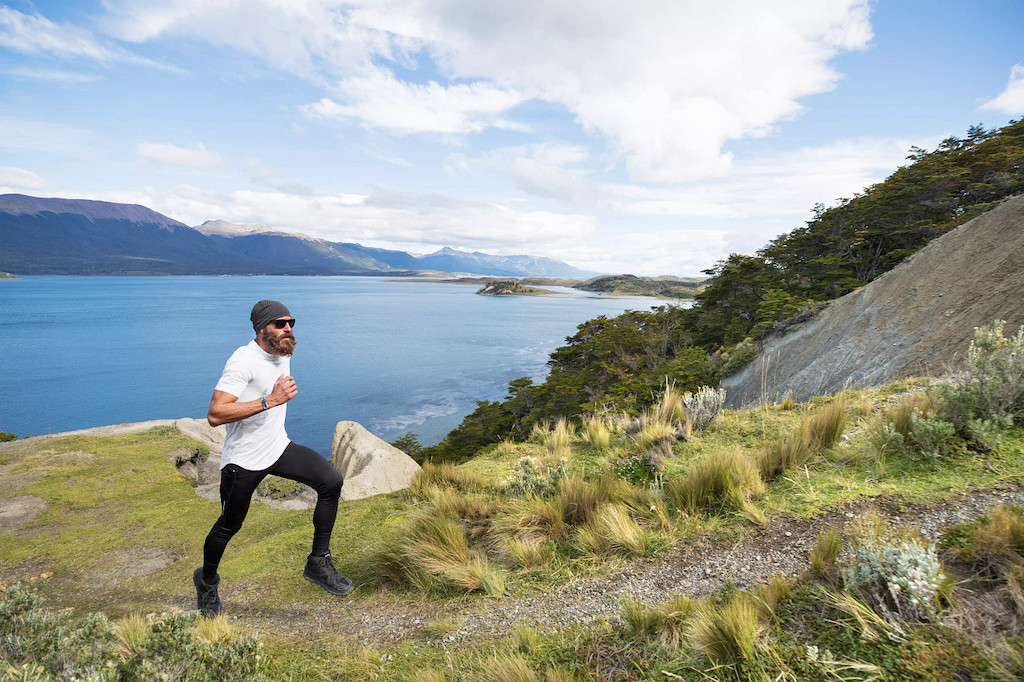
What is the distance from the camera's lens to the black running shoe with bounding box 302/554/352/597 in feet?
10.8

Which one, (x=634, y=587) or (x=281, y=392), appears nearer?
(x=634, y=587)

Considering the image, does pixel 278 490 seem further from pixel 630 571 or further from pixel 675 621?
pixel 675 621

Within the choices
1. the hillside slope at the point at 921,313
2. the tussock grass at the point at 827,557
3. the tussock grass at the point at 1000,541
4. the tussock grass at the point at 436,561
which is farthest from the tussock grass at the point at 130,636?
the hillside slope at the point at 921,313

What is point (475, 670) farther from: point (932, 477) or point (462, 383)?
point (462, 383)

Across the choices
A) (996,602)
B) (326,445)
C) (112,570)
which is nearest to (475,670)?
(996,602)

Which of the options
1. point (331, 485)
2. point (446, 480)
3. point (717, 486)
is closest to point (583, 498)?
point (717, 486)

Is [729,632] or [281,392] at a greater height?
[281,392]

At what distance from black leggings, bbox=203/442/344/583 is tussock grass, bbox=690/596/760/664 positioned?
2.70 meters

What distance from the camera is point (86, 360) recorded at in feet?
167

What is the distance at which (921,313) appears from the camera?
39.4 ft

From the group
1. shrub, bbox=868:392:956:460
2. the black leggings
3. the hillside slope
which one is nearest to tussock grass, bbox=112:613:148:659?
the black leggings

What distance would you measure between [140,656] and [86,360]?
70316mm

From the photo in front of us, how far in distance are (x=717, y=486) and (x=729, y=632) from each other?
179 cm

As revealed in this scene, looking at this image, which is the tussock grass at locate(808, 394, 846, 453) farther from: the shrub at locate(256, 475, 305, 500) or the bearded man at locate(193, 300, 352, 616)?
the shrub at locate(256, 475, 305, 500)
